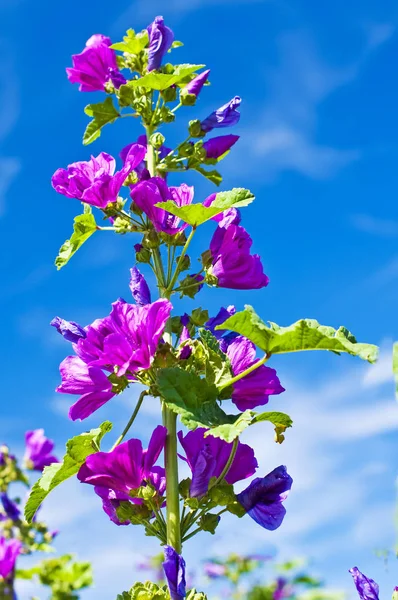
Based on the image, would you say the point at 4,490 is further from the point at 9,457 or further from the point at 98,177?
the point at 98,177

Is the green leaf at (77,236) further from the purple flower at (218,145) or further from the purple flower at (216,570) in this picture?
the purple flower at (216,570)

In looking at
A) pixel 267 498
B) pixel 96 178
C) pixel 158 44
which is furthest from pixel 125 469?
pixel 158 44

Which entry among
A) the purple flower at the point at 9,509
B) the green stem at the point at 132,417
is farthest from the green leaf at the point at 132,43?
the purple flower at the point at 9,509

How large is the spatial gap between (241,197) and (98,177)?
62cm

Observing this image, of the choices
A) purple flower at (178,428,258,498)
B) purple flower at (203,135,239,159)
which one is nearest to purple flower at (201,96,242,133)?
purple flower at (203,135,239,159)

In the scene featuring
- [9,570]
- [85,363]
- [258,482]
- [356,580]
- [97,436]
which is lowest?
[356,580]

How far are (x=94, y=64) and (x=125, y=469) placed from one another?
209cm

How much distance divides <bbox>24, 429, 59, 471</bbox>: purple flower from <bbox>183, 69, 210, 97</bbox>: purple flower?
5399 millimetres

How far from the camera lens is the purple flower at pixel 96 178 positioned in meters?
3.38

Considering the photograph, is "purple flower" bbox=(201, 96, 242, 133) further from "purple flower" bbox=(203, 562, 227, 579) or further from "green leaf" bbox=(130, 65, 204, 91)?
"purple flower" bbox=(203, 562, 227, 579)

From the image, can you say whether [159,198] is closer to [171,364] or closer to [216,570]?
[171,364]

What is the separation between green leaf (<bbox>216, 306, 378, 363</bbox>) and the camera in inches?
102

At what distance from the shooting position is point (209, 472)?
300cm

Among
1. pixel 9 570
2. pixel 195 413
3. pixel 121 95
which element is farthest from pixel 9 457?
pixel 195 413
